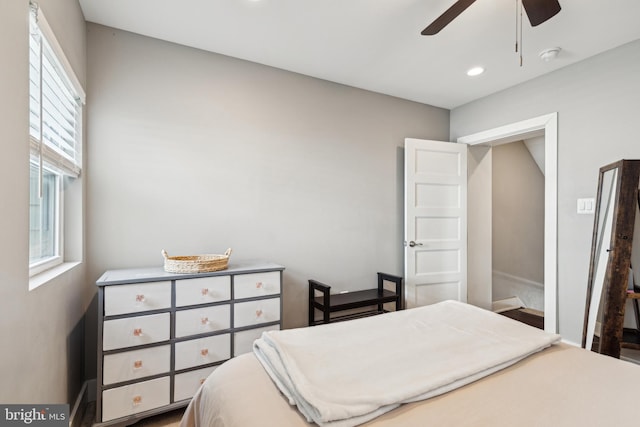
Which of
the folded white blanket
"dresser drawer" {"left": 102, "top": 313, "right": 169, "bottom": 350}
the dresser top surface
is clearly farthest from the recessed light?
"dresser drawer" {"left": 102, "top": 313, "right": 169, "bottom": 350}

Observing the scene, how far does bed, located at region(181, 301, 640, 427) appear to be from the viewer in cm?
90

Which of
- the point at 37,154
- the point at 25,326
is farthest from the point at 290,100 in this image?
the point at 25,326

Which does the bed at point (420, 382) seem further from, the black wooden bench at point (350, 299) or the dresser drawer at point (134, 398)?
the black wooden bench at point (350, 299)

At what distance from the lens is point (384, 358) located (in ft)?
3.98

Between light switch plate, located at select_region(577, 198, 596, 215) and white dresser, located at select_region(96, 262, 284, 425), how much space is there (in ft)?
8.64

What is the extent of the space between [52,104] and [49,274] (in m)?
0.86

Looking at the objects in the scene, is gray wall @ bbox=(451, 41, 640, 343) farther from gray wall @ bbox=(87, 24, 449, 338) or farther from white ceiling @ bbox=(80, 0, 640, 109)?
gray wall @ bbox=(87, 24, 449, 338)

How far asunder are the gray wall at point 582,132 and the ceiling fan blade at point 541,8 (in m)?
1.46

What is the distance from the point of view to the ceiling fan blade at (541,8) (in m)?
1.41

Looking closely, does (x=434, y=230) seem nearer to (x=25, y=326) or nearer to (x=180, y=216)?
(x=180, y=216)

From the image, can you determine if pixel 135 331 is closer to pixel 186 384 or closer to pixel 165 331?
pixel 165 331

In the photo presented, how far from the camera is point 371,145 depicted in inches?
128

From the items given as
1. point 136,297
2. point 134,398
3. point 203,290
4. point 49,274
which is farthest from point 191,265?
point 134,398

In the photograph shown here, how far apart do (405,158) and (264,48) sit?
174cm
